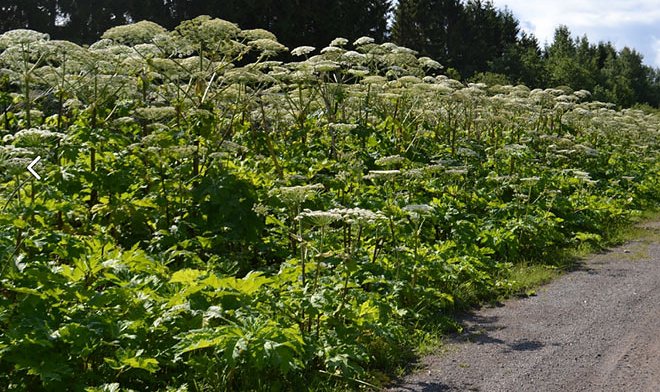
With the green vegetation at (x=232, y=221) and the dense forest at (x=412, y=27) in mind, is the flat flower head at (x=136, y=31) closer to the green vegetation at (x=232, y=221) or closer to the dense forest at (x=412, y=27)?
the green vegetation at (x=232, y=221)

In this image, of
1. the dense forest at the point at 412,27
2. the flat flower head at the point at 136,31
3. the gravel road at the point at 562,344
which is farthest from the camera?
the dense forest at the point at 412,27

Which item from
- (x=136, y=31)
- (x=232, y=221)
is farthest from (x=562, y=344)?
(x=136, y=31)

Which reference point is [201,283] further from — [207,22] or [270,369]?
[207,22]

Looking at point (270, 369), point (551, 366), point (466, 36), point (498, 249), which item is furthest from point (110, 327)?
point (466, 36)

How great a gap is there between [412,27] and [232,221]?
2231 inches

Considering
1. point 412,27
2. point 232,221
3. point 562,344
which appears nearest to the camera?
point 562,344

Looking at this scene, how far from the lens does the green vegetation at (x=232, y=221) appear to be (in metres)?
4.13

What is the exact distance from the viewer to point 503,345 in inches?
231

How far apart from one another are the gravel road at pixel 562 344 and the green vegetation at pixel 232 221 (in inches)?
15.2

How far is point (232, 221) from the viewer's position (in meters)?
6.42

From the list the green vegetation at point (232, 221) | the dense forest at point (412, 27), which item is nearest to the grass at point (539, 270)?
the green vegetation at point (232, 221)

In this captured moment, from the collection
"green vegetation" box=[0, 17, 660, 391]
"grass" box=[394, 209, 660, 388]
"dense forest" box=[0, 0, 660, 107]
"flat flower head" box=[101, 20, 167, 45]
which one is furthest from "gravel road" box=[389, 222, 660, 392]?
"dense forest" box=[0, 0, 660, 107]

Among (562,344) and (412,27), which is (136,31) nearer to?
(562,344)

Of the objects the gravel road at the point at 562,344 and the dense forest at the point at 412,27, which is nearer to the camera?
the gravel road at the point at 562,344
